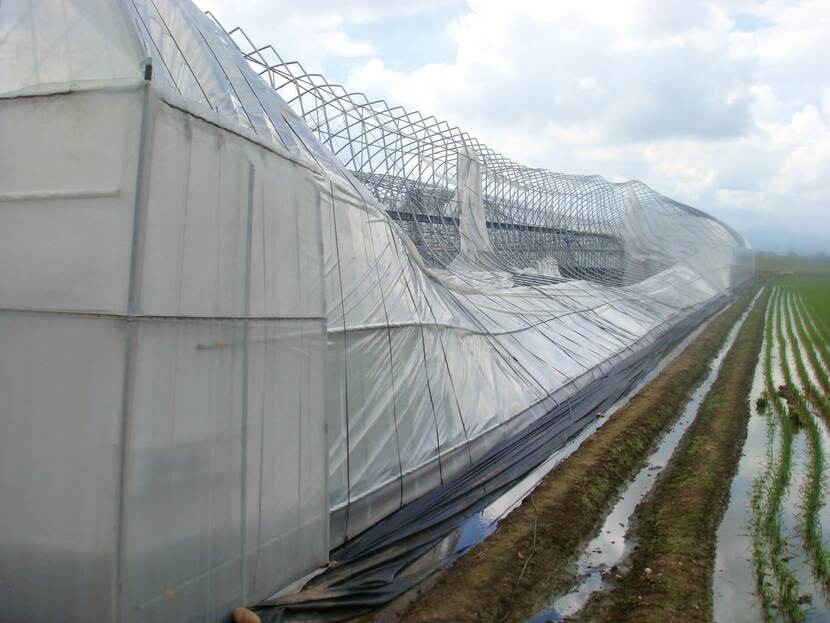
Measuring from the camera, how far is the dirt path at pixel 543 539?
7.54 m

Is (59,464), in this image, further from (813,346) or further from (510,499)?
(813,346)

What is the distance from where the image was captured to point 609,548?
9.27 meters

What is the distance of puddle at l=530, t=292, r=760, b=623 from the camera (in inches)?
302

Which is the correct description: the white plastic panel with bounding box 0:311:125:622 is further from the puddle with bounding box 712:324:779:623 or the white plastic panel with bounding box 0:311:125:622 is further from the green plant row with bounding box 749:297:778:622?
the green plant row with bounding box 749:297:778:622

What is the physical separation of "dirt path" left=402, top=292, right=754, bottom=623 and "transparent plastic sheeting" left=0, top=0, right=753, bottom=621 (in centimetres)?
148

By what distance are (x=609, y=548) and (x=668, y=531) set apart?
922mm

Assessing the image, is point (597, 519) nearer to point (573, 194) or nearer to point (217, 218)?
point (217, 218)

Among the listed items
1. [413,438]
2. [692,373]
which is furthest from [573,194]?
[413,438]

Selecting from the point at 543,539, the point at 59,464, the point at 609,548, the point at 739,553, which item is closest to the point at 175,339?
the point at 59,464

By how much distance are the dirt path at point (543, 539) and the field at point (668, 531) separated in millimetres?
22

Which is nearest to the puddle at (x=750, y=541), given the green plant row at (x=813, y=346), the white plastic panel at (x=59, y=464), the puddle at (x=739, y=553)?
the puddle at (x=739, y=553)

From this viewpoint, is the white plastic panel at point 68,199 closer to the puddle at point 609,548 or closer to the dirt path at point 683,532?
the puddle at point 609,548

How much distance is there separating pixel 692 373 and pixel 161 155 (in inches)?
834

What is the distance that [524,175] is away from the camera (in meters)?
47.3
